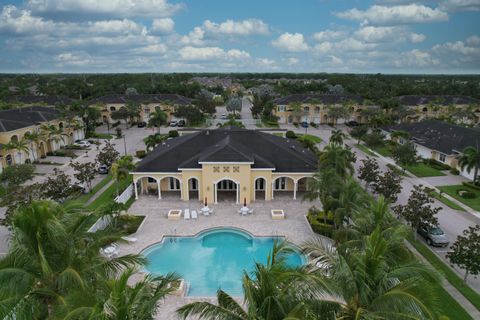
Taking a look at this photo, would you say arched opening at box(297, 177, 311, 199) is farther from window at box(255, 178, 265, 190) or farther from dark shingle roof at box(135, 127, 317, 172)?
window at box(255, 178, 265, 190)

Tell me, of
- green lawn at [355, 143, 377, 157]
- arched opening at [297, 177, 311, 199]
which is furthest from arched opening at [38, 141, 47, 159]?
green lawn at [355, 143, 377, 157]

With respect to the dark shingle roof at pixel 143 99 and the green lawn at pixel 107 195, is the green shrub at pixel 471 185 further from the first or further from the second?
the dark shingle roof at pixel 143 99

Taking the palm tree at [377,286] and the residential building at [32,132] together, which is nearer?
the palm tree at [377,286]

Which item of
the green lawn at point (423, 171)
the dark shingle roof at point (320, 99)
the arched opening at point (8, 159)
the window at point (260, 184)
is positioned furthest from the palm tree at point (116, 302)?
the dark shingle roof at point (320, 99)

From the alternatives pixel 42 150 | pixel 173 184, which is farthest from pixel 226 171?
pixel 42 150

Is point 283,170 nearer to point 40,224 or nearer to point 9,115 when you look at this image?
point 40,224

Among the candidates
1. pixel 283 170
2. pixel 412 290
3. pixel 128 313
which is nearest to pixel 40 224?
pixel 128 313
